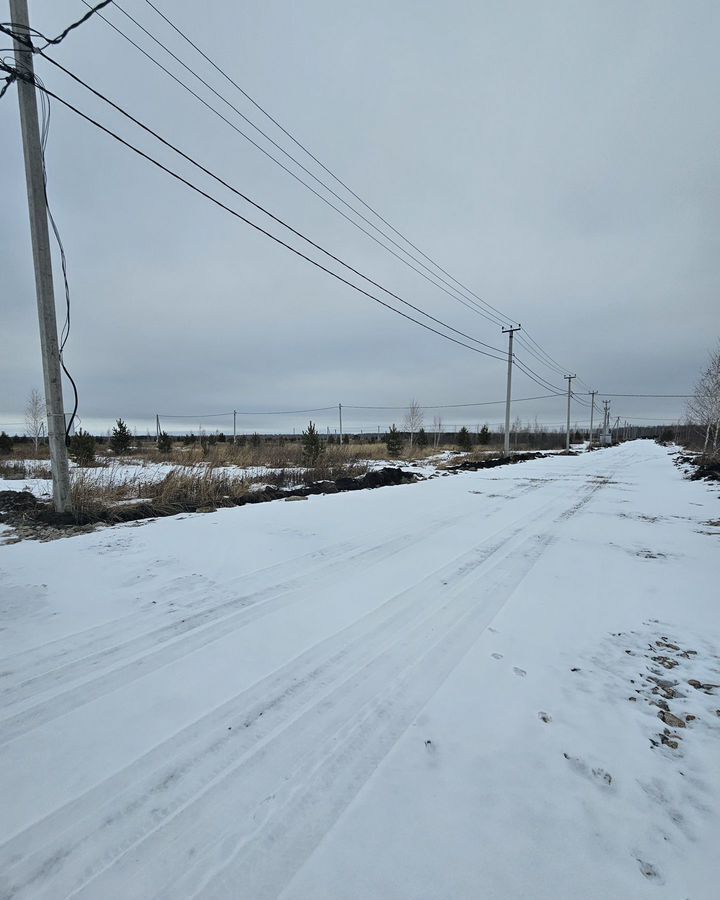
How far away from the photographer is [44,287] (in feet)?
19.3

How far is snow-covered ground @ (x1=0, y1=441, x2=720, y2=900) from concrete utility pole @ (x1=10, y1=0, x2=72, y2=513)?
223 centimetres

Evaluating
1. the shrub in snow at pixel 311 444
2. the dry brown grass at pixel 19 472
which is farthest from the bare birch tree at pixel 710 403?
the dry brown grass at pixel 19 472

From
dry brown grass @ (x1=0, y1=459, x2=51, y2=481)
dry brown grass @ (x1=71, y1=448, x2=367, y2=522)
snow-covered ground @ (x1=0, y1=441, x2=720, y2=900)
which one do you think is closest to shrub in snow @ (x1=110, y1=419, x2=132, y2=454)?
dry brown grass @ (x1=0, y1=459, x2=51, y2=481)

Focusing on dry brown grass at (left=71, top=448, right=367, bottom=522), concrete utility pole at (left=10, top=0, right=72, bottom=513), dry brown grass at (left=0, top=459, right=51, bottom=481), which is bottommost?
dry brown grass at (left=0, top=459, right=51, bottom=481)

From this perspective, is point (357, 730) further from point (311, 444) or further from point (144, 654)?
point (311, 444)

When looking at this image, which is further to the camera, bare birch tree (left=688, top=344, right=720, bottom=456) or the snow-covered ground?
bare birch tree (left=688, top=344, right=720, bottom=456)

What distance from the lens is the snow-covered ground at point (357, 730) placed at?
53.0 inches

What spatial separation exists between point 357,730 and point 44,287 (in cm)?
725

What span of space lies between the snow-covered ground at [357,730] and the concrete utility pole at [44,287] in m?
2.23

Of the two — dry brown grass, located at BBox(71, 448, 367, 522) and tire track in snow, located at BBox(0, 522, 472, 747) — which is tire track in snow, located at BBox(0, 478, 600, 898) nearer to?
tire track in snow, located at BBox(0, 522, 472, 747)

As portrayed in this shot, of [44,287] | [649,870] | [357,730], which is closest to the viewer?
[649,870]

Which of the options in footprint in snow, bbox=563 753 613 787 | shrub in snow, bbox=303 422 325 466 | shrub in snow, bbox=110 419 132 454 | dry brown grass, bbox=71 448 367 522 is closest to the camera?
footprint in snow, bbox=563 753 613 787

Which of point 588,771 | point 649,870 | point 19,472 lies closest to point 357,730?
point 588,771

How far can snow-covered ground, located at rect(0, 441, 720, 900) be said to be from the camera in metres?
1.35
